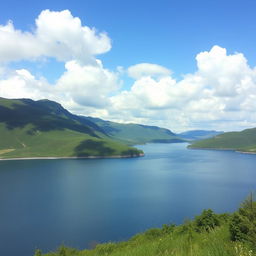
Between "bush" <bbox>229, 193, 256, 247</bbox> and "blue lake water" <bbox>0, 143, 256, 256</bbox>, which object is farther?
"blue lake water" <bbox>0, 143, 256, 256</bbox>

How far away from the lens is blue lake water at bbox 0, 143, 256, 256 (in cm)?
6481

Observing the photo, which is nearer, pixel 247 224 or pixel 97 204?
pixel 247 224

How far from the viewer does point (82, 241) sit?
200 ft

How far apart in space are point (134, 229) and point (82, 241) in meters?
15.3

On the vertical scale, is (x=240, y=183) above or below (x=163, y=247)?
below

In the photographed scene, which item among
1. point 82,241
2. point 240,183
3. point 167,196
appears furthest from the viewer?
point 240,183

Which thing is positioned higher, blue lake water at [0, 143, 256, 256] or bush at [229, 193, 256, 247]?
bush at [229, 193, 256, 247]

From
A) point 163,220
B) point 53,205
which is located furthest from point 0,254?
point 163,220

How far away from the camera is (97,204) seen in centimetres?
9500

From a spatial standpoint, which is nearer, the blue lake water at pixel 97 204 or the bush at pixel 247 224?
the bush at pixel 247 224

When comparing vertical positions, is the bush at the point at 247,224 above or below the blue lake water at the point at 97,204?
above

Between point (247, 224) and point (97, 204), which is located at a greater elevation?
point (247, 224)

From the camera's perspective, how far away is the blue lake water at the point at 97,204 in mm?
64812

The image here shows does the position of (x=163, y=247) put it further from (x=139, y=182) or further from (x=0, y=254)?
(x=139, y=182)
